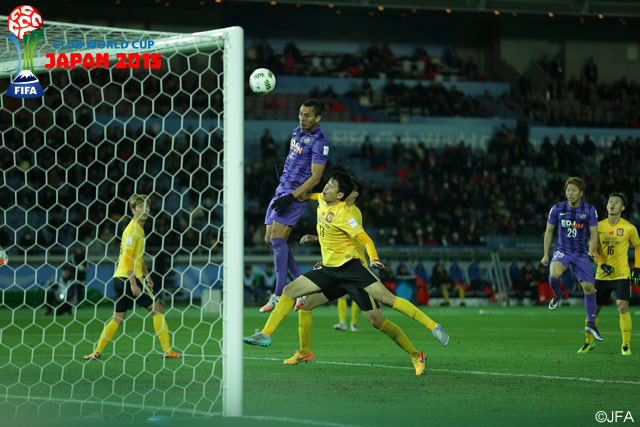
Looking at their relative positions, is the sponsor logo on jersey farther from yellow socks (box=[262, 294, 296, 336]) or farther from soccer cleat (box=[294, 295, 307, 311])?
yellow socks (box=[262, 294, 296, 336])

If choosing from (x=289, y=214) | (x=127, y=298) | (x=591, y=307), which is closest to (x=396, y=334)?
(x=289, y=214)

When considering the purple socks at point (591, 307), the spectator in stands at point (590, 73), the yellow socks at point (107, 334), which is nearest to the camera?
the yellow socks at point (107, 334)

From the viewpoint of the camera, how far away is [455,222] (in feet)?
81.6

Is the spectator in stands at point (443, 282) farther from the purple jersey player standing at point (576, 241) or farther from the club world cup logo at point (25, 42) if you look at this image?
the club world cup logo at point (25, 42)

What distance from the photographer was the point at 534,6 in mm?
31688

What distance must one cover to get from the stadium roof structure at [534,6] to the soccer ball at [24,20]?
83.4ft

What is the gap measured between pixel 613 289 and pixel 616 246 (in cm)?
54

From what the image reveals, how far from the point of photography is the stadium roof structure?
1203 inches

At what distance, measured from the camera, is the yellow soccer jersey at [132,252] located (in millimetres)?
8656

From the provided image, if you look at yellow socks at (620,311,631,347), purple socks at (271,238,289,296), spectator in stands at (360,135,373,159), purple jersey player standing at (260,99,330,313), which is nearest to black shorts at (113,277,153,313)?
purple jersey player standing at (260,99,330,313)

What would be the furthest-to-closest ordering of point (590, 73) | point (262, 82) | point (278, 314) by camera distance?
point (590, 73) < point (262, 82) < point (278, 314)

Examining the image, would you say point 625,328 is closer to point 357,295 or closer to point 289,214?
point 357,295

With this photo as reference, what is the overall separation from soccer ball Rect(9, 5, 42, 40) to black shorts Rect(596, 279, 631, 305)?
23.9 ft

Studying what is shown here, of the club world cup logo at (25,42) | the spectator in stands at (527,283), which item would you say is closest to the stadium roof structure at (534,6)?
the spectator in stands at (527,283)
